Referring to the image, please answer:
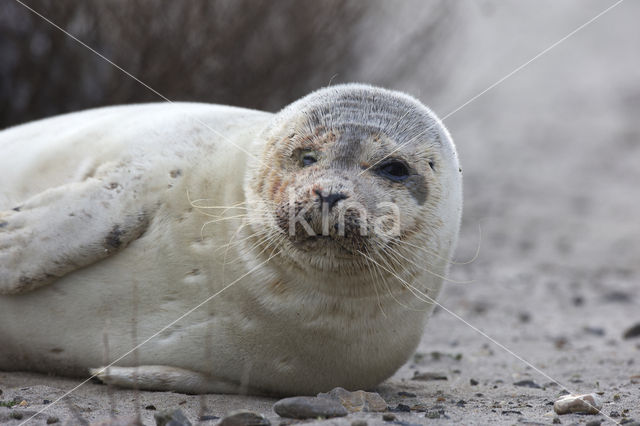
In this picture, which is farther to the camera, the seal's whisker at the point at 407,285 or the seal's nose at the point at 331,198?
the seal's whisker at the point at 407,285

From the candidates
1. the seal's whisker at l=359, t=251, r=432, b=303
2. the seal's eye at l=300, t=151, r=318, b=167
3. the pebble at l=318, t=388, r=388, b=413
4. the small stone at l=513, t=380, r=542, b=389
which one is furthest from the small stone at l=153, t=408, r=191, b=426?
the small stone at l=513, t=380, r=542, b=389

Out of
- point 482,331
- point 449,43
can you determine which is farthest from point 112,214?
point 449,43

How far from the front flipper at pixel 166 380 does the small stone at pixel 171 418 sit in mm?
519

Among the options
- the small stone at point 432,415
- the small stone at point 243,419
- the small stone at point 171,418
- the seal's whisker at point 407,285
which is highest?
the seal's whisker at point 407,285

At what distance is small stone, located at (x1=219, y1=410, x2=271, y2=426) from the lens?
261cm

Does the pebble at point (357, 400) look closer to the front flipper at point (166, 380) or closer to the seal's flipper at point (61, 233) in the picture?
the front flipper at point (166, 380)

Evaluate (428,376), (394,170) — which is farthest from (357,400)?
(428,376)

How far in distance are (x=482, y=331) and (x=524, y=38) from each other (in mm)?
15374

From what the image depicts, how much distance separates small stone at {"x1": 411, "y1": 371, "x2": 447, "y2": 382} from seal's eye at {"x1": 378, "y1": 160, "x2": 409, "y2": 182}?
1295 millimetres

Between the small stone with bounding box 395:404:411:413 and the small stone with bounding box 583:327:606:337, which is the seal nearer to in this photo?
the small stone with bounding box 395:404:411:413

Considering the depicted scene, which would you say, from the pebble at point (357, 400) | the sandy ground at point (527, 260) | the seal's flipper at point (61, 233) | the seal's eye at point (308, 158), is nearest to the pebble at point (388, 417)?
the sandy ground at point (527, 260)

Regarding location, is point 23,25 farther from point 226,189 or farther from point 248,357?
point 248,357

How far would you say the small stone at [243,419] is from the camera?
8.56 ft

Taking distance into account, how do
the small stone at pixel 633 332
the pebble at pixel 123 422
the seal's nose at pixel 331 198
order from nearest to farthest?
the pebble at pixel 123 422 → the seal's nose at pixel 331 198 → the small stone at pixel 633 332
